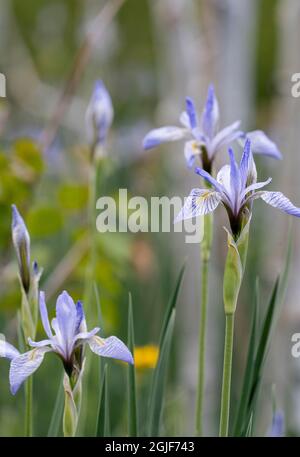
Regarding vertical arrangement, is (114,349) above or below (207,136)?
below

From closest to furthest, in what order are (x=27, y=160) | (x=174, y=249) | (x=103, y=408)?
1. (x=103, y=408)
2. (x=27, y=160)
3. (x=174, y=249)

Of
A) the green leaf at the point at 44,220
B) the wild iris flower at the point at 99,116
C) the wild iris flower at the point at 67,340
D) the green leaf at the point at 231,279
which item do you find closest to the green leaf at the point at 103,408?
the wild iris flower at the point at 67,340

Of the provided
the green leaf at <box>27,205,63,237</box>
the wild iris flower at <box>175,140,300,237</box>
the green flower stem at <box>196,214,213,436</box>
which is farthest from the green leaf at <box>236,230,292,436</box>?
the green leaf at <box>27,205,63,237</box>

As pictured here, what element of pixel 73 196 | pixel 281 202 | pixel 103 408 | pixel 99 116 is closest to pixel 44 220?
pixel 73 196

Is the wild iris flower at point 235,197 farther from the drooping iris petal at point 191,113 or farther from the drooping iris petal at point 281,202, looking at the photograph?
the drooping iris petal at point 191,113

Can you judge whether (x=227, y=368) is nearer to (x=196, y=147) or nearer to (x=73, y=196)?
(x=196, y=147)

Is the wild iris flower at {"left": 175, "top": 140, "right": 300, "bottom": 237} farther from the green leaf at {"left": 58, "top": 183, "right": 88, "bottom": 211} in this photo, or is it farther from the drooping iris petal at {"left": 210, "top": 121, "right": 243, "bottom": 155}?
the green leaf at {"left": 58, "top": 183, "right": 88, "bottom": 211}
